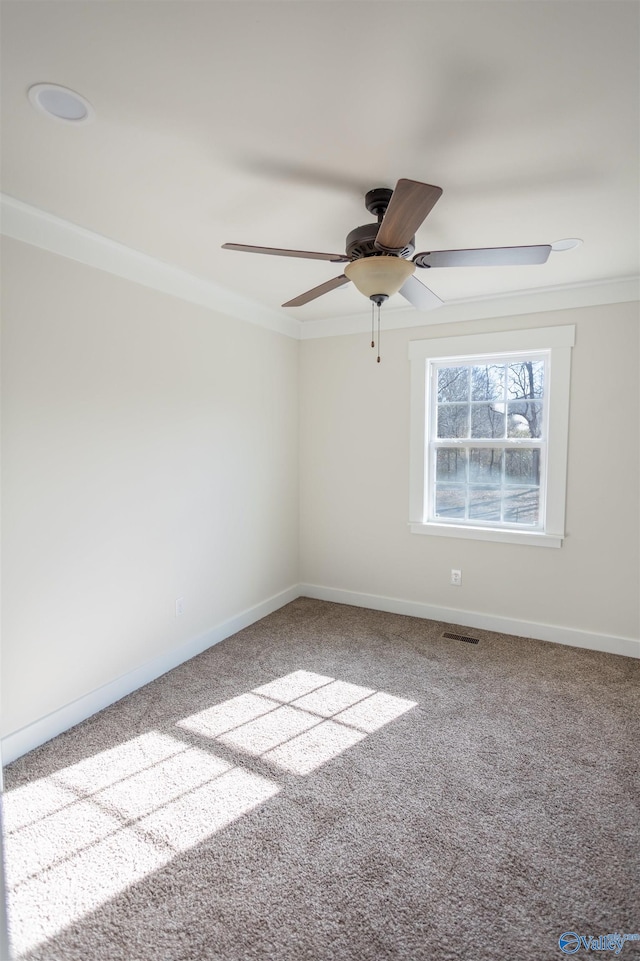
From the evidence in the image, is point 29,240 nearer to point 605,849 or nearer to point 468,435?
point 468,435

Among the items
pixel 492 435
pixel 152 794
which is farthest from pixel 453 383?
pixel 152 794

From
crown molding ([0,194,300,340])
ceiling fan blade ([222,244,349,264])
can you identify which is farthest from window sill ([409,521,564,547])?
ceiling fan blade ([222,244,349,264])

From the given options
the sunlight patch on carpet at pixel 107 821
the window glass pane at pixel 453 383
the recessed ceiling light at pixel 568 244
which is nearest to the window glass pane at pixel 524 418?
the window glass pane at pixel 453 383

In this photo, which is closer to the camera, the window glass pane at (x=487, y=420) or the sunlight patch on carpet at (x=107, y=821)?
the sunlight patch on carpet at (x=107, y=821)

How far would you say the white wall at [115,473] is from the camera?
246 centimetres

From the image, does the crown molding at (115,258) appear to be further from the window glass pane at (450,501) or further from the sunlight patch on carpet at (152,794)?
the sunlight patch on carpet at (152,794)

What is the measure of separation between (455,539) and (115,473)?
98.3 inches

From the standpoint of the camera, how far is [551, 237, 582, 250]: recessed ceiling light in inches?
108

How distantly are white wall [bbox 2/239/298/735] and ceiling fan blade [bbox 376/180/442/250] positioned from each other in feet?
5.29

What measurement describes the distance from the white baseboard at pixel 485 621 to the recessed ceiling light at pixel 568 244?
2482 millimetres

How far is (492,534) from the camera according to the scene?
392 centimetres

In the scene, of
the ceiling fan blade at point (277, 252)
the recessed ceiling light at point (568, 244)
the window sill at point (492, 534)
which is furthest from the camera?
the window sill at point (492, 534)

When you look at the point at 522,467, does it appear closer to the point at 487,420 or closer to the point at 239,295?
the point at 487,420

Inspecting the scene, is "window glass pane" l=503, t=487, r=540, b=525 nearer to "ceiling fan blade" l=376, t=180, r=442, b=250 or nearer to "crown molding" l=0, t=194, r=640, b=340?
"crown molding" l=0, t=194, r=640, b=340
